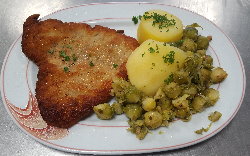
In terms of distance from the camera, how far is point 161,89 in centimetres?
282

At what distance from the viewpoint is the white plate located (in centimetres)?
265

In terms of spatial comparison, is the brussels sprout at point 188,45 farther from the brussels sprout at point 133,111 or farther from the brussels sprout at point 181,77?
the brussels sprout at point 133,111

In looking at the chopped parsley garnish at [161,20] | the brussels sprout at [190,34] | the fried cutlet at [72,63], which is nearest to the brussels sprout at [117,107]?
the fried cutlet at [72,63]

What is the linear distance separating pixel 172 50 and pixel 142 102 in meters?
0.51

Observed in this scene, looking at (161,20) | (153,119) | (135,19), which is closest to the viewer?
(153,119)

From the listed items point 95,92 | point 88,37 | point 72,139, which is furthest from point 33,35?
point 72,139

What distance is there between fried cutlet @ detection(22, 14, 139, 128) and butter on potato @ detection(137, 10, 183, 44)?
0.66 ft

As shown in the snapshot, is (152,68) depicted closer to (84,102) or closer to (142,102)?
(142,102)

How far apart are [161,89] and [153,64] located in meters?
0.22

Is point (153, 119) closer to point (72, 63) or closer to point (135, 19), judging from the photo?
point (72, 63)

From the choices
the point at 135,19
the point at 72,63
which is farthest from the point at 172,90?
the point at 135,19

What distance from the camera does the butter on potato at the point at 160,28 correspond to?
10.4ft

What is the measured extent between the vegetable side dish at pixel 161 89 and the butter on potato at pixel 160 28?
0.15 metres

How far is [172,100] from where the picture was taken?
2.79 meters
